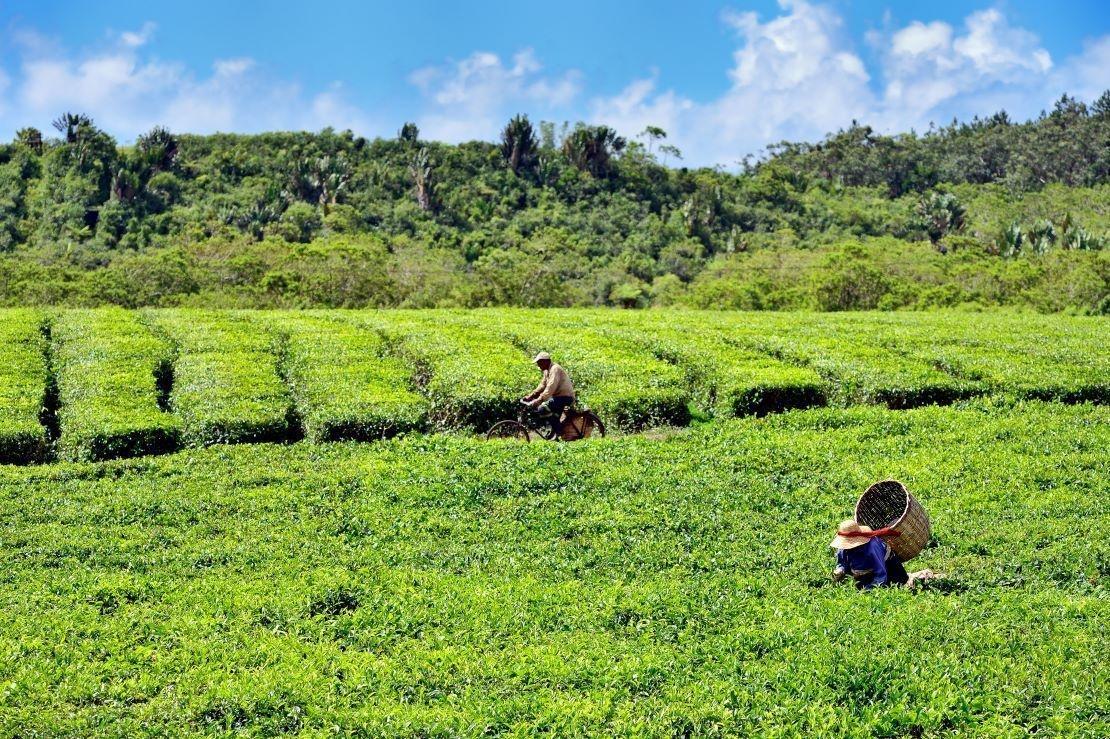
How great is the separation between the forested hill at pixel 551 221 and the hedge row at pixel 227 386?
17947mm

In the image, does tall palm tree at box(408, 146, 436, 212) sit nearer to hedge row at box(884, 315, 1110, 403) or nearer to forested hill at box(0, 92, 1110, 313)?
forested hill at box(0, 92, 1110, 313)

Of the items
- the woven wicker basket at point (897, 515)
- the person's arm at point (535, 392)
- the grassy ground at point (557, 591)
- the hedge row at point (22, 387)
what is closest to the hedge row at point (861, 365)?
the grassy ground at point (557, 591)

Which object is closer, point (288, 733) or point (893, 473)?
point (288, 733)

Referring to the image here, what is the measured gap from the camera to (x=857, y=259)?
56.6 m

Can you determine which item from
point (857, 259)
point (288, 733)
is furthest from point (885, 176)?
point (288, 733)

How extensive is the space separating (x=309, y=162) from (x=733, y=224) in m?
36.0

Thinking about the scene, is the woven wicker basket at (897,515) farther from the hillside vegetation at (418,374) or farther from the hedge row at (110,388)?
the hedge row at (110,388)

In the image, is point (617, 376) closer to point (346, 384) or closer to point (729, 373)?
point (729, 373)

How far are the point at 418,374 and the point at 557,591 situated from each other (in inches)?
458

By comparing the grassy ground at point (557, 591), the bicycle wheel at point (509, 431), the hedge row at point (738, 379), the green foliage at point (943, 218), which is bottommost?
the grassy ground at point (557, 591)

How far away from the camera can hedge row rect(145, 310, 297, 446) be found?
1830 centimetres

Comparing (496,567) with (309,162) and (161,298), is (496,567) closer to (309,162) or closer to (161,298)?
(161,298)

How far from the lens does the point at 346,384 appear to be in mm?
20344

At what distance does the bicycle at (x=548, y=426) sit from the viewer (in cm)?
1812
